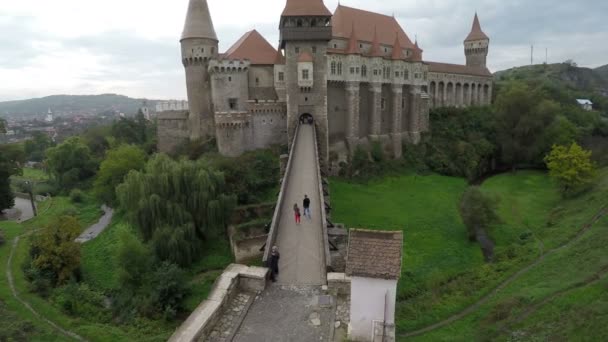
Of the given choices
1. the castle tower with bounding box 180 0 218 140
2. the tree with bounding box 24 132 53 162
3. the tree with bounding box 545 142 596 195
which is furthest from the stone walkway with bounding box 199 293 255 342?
the tree with bounding box 24 132 53 162

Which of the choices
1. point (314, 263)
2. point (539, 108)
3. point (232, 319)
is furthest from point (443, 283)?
point (539, 108)

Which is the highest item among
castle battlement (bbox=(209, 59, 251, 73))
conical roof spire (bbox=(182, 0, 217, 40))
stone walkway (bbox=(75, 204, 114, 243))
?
conical roof spire (bbox=(182, 0, 217, 40))

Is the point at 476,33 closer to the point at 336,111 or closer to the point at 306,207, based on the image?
the point at 336,111

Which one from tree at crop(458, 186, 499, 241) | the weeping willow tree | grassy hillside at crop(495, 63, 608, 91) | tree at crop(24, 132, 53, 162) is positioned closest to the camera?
the weeping willow tree

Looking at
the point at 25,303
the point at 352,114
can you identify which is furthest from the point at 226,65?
the point at 25,303

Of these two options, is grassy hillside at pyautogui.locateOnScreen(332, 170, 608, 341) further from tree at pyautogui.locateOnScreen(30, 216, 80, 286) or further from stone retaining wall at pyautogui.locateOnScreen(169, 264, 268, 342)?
tree at pyautogui.locateOnScreen(30, 216, 80, 286)

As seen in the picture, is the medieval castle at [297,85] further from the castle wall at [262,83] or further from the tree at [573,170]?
the tree at [573,170]

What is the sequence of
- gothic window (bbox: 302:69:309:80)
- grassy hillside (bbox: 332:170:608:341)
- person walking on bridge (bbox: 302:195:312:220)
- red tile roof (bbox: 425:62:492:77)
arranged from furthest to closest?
red tile roof (bbox: 425:62:492:77), gothic window (bbox: 302:69:309:80), grassy hillside (bbox: 332:170:608:341), person walking on bridge (bbox: 302:195:312:220)

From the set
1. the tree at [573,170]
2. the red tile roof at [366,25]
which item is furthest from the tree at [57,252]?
the tree at [573,170]
